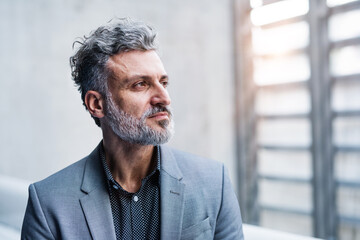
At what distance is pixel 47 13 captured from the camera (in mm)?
3701

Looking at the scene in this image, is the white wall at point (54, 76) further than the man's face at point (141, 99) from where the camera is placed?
Yes

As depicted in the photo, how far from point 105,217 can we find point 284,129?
158 inches

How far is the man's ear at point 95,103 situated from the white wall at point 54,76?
2304 mm

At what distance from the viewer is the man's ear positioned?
59.1 inches

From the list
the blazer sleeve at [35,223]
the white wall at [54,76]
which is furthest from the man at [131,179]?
the white wall at [54,76]

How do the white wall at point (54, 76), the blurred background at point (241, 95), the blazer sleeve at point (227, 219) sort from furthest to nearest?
the blurred background at point (241, 95) < the white wall at point (54, 76) < the blazer sleeve at point (227, 219)

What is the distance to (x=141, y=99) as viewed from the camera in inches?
54.5

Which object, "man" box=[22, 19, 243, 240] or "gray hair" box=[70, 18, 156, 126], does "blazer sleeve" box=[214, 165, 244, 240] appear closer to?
→ "man" box=[22, 19, 243, 240]

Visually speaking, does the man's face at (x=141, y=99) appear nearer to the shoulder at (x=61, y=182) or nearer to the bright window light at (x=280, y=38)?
the shoulder at (x=61, y=182)

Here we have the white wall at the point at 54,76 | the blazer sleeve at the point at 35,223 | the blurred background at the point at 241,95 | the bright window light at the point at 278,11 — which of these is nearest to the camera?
the blazer sleeve at the point at 35,223

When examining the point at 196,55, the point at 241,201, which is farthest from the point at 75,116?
the point at 241,201

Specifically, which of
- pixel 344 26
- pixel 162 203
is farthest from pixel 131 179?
pixel 344 26

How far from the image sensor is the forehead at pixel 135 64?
138 centimetres

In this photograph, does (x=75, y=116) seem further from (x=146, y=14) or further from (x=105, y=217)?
(x=105, y=217)
